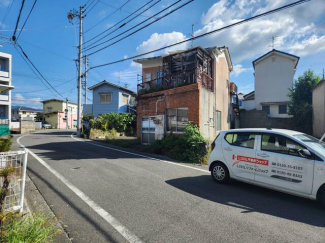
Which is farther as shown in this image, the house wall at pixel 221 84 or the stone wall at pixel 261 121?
the stone wall at pixel 261 121

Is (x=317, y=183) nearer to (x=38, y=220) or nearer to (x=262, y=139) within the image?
(x=262, y=139)

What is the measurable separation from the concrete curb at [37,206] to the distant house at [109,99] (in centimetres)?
2111

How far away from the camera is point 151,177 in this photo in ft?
19.3

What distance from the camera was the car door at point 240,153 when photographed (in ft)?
15.8

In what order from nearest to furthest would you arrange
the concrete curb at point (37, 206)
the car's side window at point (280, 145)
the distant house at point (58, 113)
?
1. the concrete curb at point (37, 206)
2. the car's side window at point (280, 145)
3. the distant house at point (58, 113)

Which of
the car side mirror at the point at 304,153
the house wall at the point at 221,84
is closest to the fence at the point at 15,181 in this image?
the car side mirror at the point at 304,153

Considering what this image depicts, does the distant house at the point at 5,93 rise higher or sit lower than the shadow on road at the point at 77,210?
higher

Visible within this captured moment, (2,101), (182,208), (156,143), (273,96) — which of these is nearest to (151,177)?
(182,208)

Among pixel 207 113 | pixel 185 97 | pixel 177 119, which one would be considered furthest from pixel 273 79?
pixel 177 119

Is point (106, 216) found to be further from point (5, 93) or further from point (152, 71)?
point (5, 93)

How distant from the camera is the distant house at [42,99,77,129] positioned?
4262cm

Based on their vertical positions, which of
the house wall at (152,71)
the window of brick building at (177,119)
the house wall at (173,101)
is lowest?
the window of brick building at (177,119)

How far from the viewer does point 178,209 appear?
3.78 meters

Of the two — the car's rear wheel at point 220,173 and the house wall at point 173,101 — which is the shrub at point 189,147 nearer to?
the house wall at point 173,101
